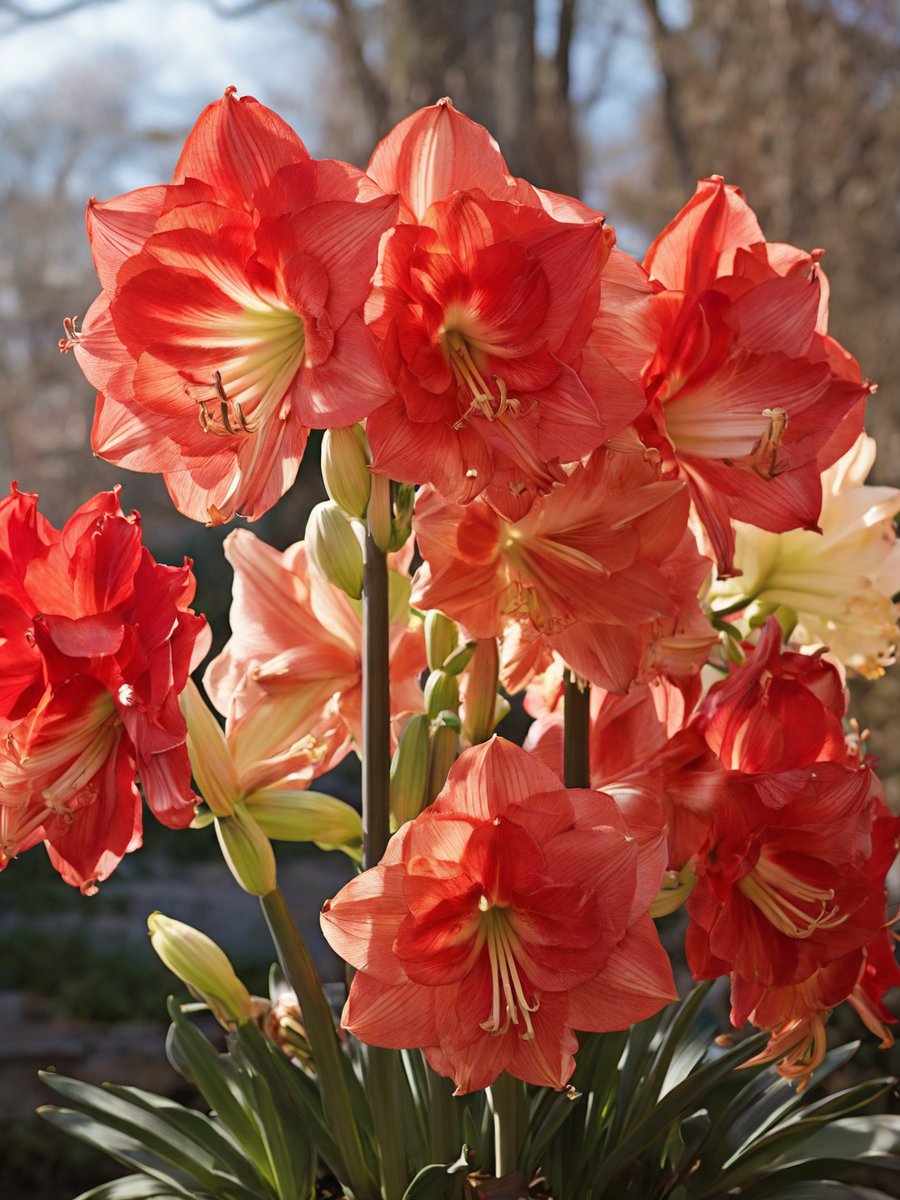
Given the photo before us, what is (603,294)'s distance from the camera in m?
0.62

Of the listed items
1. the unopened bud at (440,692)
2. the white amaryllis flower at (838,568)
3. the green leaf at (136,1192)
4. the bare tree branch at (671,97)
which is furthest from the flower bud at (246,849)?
the bare tree branch at (671,97)

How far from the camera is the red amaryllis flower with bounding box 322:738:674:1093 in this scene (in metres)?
0.61

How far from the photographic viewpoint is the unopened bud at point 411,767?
691mm

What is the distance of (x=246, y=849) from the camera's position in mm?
703

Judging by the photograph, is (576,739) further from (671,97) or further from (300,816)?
(671,97)

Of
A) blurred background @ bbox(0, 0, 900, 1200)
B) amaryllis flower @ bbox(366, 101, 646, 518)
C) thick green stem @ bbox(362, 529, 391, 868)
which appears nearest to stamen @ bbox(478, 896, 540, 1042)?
thick green stem @ bbox(362, 529, 391, 868)

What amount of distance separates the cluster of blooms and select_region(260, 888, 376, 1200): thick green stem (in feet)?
0.32

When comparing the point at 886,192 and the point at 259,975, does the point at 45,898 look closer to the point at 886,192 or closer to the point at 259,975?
the point at 259,975

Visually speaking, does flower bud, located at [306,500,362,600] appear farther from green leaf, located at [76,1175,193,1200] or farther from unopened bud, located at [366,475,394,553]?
green leaf, located at [76,1175,193,1200]

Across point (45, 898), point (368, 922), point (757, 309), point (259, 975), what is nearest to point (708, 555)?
point (757, 309)

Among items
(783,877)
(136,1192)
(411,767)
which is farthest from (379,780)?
(136,1192)

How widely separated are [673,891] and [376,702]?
20 cm

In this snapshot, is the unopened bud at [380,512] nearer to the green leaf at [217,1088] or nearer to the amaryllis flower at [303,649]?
the amaryllis flower at [303,649]

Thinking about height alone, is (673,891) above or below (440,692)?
below
